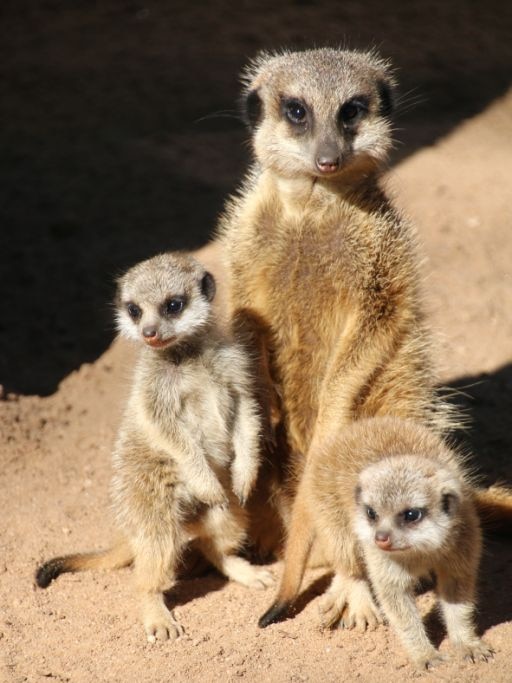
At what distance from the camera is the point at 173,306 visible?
4.19 m

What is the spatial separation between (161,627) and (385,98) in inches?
83.8

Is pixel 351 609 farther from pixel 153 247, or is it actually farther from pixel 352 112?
pixel 153 247

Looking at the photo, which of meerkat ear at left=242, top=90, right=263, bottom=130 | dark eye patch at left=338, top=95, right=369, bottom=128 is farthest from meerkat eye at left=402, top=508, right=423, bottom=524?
meerkat ear at left=242, top=90, right=263, bottom=130

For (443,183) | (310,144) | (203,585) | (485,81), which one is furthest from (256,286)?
(485,81)

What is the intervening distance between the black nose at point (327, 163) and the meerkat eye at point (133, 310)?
82 centimetres

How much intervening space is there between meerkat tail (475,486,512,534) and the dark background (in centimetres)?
194

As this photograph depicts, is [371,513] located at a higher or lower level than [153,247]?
higher

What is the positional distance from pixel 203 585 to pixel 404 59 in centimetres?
539

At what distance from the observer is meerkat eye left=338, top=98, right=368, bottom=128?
436 centimetres

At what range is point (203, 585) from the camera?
15.1 ft

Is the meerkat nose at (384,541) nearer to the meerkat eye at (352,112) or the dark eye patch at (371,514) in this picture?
the dark eye patch at (371,514)

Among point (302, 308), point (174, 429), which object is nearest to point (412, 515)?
point (174, 429)

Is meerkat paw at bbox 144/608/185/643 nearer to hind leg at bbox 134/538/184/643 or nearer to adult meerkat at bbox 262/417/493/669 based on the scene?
hind leg at bbox 134/538/184/643

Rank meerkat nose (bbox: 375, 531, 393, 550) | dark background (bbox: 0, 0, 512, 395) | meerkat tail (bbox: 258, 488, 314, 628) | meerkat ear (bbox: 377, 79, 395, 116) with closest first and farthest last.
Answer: meerkat nose (bbox: 375, 531, 393, 550) < meerkat tail (bbox: 258, 488, 314, 628) < meerkat ear (bbox: 377, 79, 395, 116) < dark background (bbox: 0, 0, 512, 395)
